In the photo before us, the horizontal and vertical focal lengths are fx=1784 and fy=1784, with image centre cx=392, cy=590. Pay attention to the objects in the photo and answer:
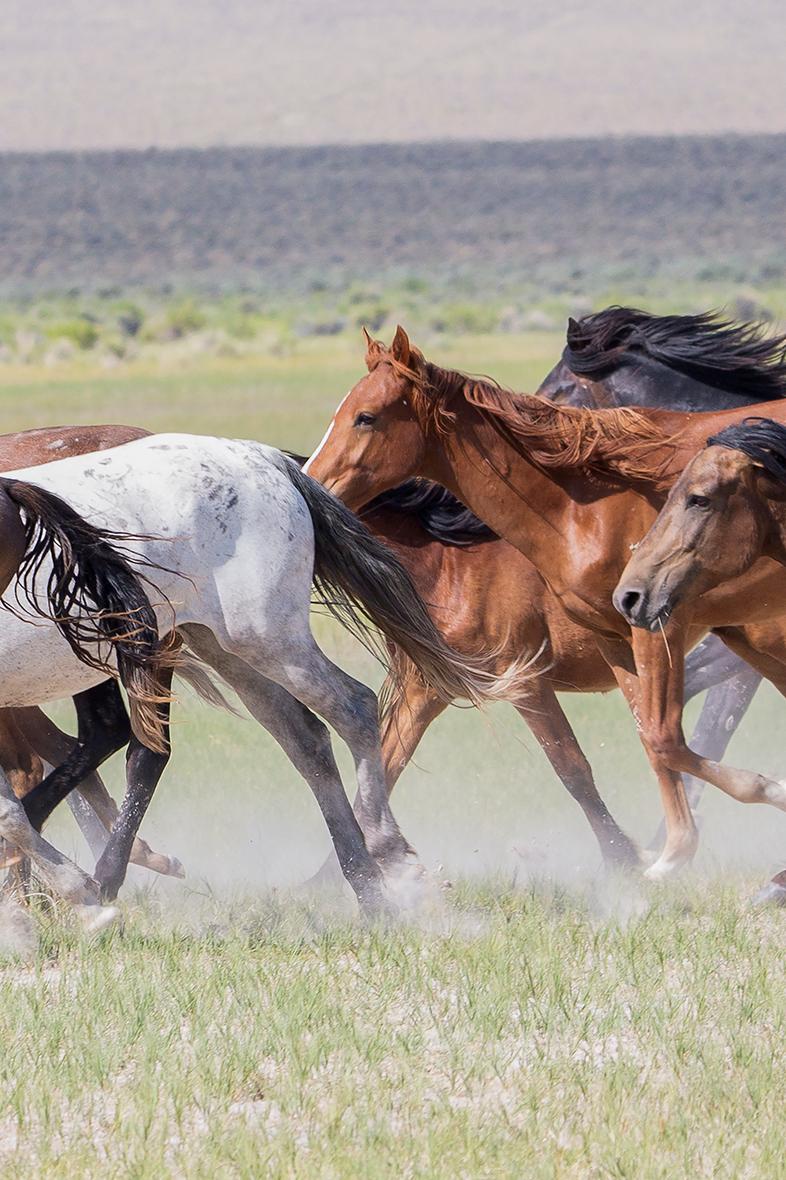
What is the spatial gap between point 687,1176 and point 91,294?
5421 cm

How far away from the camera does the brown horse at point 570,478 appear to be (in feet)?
19.0

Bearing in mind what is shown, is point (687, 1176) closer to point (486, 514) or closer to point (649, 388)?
point (486, 514)

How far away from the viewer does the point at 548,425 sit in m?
5.92

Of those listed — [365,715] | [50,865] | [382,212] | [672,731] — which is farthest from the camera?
[382,212]

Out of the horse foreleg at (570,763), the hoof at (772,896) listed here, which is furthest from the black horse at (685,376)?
the hoof at (772,896)

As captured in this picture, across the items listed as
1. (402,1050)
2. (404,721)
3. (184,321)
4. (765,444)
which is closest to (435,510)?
(404,721)

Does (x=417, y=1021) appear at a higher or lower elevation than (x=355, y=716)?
lower

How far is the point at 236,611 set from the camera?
5.33m

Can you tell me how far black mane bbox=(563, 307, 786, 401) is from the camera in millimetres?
7078

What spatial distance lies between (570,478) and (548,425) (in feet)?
0.63

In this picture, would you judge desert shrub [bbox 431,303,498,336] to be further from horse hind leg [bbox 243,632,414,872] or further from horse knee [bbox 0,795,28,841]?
horse knee [bbox 0,795,28,841]

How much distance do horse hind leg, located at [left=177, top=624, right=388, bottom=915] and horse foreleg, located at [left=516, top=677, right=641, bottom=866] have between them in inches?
41.9

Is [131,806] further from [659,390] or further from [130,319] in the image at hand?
[130,319]

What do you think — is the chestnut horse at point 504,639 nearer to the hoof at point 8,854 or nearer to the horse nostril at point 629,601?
the horse nostril at point 629,601
